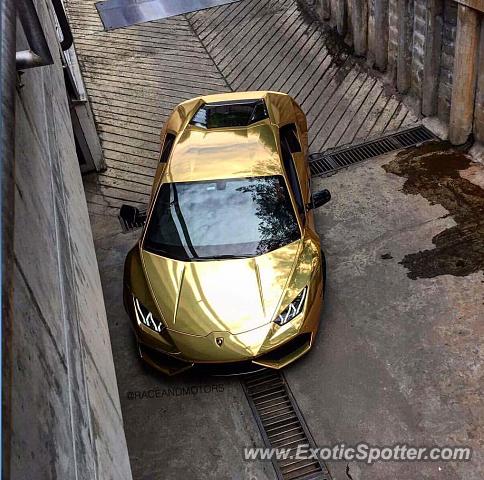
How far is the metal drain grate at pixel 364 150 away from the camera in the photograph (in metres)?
8.38

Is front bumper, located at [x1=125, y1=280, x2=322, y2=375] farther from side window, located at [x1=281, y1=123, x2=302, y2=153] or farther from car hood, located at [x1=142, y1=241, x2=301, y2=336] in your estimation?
side window, located at [x1=281, y1=123, x2=302, y2=153]

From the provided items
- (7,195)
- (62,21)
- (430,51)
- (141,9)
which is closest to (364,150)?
(430,51)

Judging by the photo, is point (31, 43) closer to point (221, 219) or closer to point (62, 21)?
point (221, 219)

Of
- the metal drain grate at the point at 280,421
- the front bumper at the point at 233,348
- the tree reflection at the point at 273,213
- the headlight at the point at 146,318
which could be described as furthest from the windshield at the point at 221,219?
the metal drain grate at the point at 280,421

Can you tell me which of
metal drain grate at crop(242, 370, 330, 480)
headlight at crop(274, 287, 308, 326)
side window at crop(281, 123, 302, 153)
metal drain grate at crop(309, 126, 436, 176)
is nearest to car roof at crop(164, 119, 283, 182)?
side window at crop(281, 123, 302, 153)

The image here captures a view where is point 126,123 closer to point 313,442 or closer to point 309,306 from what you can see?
point 309,306

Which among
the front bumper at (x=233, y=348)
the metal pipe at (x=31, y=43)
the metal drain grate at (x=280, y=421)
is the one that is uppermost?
the metal pipe at (x=31, y=43)

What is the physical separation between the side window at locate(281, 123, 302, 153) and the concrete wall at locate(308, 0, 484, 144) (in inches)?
93.4

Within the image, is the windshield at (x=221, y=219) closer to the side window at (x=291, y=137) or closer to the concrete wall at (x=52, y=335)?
the side window at (x=291, y=137)

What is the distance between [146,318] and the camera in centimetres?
543

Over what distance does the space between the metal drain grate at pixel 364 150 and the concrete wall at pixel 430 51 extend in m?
0.35

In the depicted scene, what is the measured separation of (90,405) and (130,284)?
2.77 metres

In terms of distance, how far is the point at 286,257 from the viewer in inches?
222

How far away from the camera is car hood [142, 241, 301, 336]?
5.22 meters
